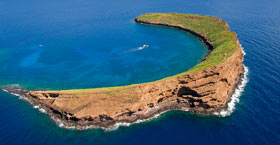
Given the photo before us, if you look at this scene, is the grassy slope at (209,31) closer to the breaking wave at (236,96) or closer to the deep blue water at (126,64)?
the deep blue water at (126,64)

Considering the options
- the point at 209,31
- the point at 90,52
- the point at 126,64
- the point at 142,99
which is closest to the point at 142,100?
the point at 142,99

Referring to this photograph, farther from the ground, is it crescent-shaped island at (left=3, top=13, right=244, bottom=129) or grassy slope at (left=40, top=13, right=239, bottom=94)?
grassy slope at (left=40, top=13, right=239, bottom=94)

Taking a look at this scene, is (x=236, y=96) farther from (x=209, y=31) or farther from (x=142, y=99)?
(x=209, y=31)

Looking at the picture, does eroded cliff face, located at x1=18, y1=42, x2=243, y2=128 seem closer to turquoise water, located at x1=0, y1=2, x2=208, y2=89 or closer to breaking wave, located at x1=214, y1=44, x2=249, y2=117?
breaking wave, located at x1=214, y1=44, x2=249, y2=117

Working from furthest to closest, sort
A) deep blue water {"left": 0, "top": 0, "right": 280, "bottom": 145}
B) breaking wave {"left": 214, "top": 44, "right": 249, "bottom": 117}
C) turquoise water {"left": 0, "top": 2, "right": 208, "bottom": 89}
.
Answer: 1. turquoise water {"left": 0, "top": 2, "right": 208, "bottom": 89}
2. breaking wave {"left": 214, "top": 44, "right": 249, "bottom": 117}
3. deep blue water {"left": 0, "top": 0, "right": 280, "bottom": 145}

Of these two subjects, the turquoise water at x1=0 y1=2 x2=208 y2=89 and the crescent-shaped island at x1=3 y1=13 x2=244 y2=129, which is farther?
the turquoise water at x1=0 y1=2 x2=208 y2=89

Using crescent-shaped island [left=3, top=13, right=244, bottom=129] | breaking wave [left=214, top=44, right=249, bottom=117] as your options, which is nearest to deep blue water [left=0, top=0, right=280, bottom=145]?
breaking wave [left=214, top=44, right=249, bottom=117]
